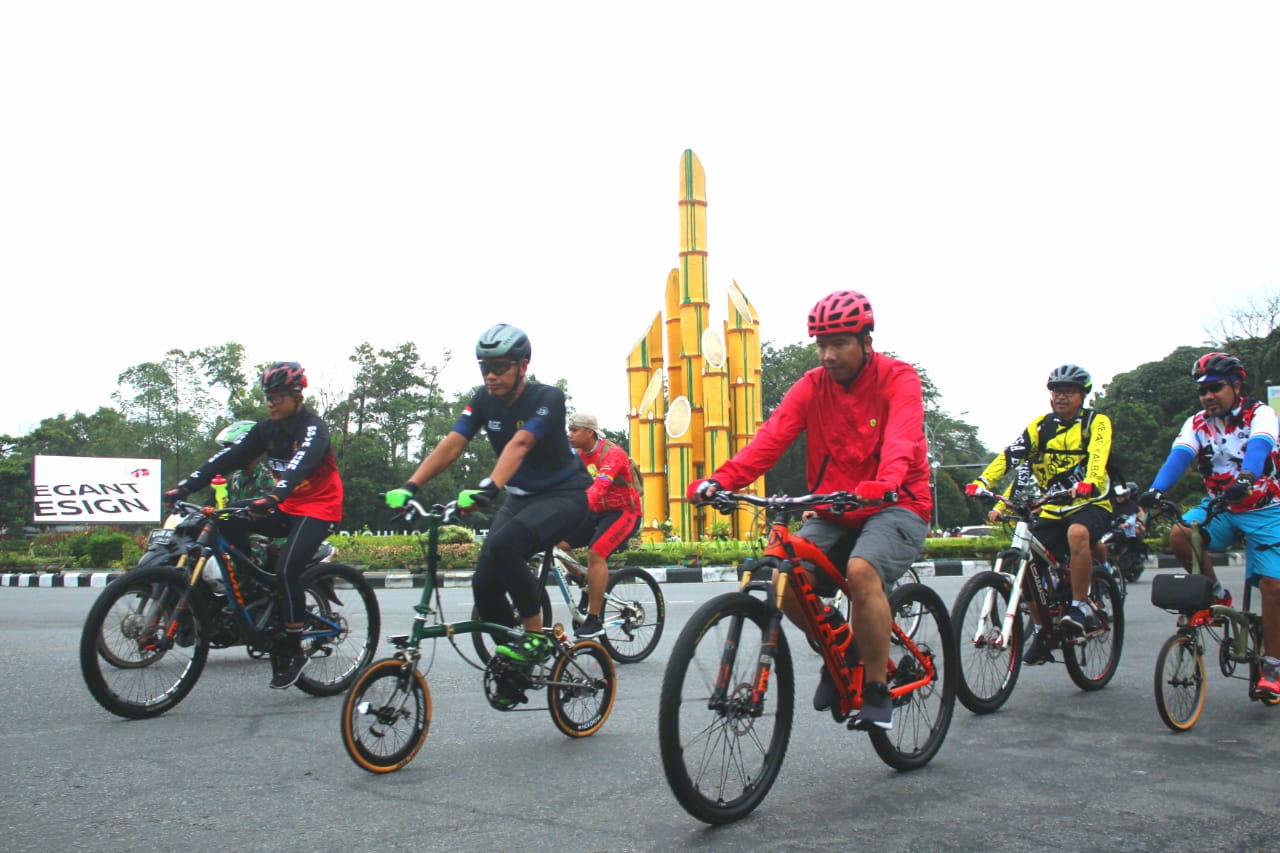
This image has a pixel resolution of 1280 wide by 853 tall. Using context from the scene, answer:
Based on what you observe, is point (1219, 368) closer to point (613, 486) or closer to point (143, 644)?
point (613, 486)

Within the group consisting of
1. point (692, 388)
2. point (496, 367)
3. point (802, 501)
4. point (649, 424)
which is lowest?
point (802, 501)

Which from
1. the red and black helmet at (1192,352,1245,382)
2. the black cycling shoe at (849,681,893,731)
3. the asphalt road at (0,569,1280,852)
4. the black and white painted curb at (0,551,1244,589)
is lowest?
the asphalt road at (0,569,1280,852)

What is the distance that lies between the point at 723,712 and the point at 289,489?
10.0 ft

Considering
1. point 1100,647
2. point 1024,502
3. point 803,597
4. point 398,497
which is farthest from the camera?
point 1100,647

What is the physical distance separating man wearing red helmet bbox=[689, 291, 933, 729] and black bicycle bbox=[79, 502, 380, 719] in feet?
6.96

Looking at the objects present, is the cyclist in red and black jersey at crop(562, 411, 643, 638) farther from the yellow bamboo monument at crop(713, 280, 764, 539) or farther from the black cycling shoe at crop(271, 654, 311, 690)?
the yellow bamboo monument at crop(713, 280, 764, 539)

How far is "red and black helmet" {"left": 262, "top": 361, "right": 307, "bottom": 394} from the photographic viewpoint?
601cm

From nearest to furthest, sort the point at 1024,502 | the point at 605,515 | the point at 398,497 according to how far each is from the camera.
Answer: the point at 398,497, the point at 1024,502, the point at 605,515

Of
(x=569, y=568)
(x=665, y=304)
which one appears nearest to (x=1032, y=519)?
(x=569, y=568)

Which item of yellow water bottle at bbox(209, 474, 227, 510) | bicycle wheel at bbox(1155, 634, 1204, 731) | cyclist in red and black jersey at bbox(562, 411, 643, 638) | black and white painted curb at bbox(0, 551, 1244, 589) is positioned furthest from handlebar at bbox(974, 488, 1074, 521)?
→ black and white painted curb at bbox(0, 551, 1244, 589)

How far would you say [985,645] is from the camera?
5.55m

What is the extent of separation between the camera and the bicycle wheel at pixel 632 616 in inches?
291

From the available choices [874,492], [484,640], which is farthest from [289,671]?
[874,492]

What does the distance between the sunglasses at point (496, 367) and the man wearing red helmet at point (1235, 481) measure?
3.22 metres
